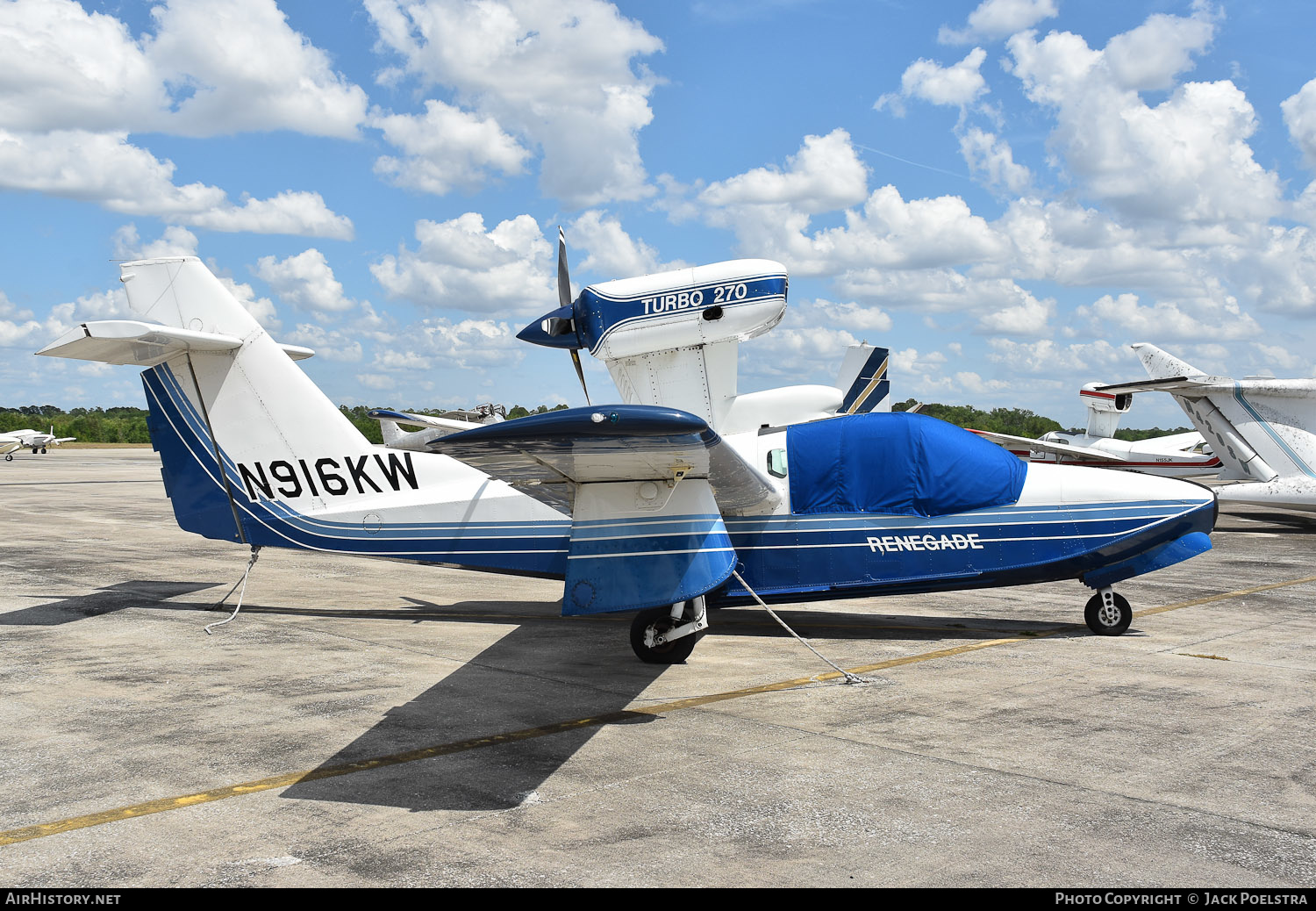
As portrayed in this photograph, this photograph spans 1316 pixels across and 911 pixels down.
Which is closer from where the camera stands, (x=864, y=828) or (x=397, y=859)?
(x=397, y=859)

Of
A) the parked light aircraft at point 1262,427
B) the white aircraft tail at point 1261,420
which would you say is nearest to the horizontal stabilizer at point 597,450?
the parked light aircraft at point 1262,427

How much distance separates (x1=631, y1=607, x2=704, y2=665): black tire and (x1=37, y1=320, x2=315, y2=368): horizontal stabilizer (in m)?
5.42

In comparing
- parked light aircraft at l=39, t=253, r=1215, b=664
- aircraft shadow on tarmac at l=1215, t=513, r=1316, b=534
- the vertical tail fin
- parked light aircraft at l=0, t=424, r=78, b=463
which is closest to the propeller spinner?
parked light aircraft at l=39, t=253, r=1215, b=664

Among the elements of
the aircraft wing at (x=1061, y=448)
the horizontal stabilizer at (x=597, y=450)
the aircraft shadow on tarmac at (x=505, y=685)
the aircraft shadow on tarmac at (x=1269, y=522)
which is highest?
the horizontal stabilizer at (x=597, y=450)

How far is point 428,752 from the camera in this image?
19.4ft

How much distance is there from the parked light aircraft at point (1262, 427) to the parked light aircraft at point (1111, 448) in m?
6.27

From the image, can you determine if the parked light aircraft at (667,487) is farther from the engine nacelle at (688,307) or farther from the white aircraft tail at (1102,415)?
the white aircraft tail at (1102,415)

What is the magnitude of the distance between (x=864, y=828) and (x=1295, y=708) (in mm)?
4449

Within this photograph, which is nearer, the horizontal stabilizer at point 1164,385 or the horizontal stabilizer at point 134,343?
the horizontal stabilizer at point 134,343

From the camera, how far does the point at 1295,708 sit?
694 cm

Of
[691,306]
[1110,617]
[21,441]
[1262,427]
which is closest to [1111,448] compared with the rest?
[1262,427]

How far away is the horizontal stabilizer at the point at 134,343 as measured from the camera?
868 cm
